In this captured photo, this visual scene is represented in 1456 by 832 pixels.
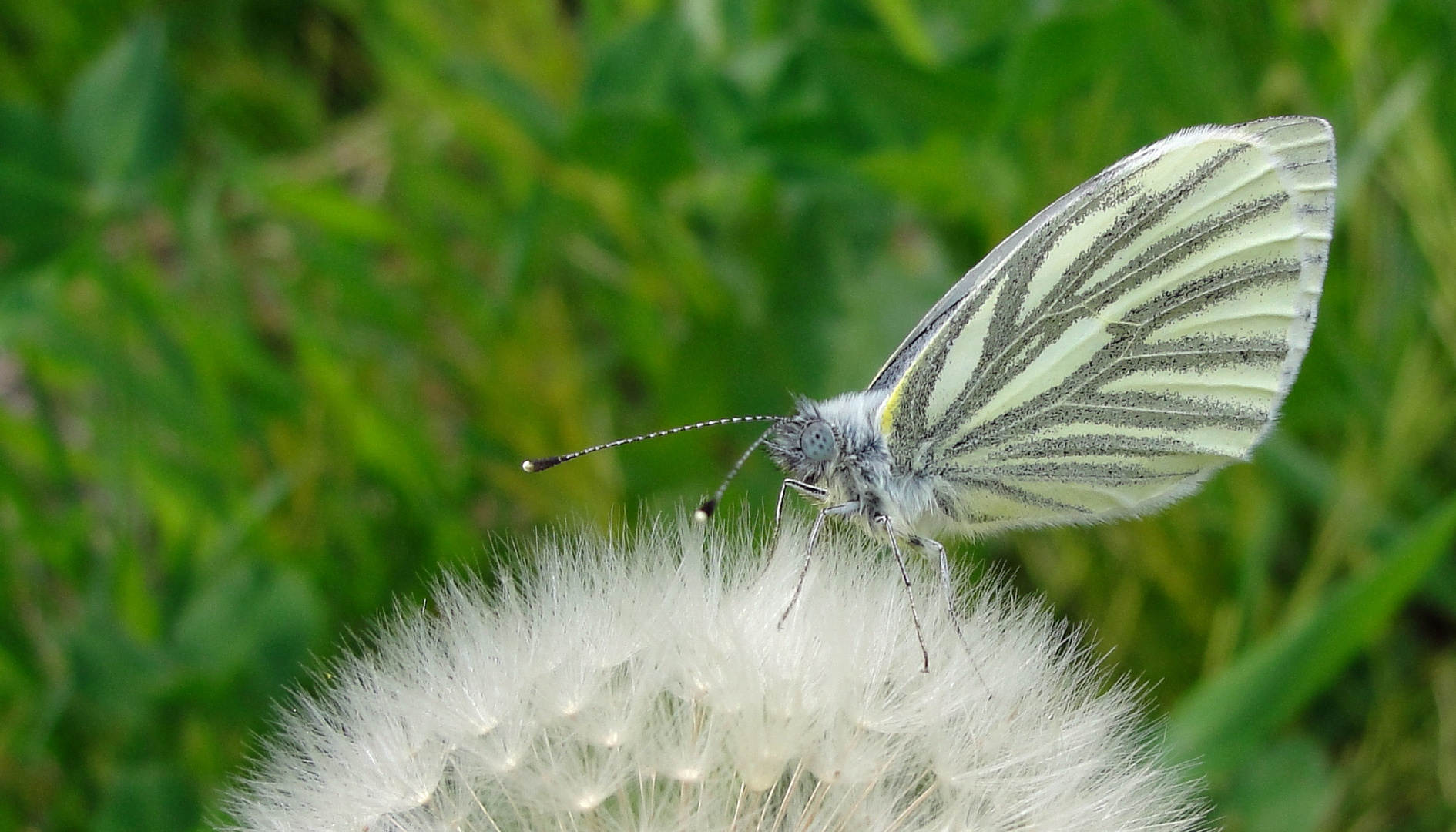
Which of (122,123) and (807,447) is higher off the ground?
(122,123)

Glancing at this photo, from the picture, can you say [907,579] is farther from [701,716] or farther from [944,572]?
[701,716]

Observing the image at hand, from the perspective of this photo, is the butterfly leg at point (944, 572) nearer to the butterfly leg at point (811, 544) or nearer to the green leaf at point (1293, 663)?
the butterfly leg at point (811, 544)

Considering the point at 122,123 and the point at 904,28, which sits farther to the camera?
the point at 122,123

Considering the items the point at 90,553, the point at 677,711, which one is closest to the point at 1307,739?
the point at 677,711

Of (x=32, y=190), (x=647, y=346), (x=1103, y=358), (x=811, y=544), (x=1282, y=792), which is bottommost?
(x=1282, y=792)

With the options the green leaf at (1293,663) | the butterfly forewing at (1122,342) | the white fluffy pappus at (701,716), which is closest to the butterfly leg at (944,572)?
the white fluffy pappus at (701,716)

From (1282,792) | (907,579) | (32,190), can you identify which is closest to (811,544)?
(907,579)
